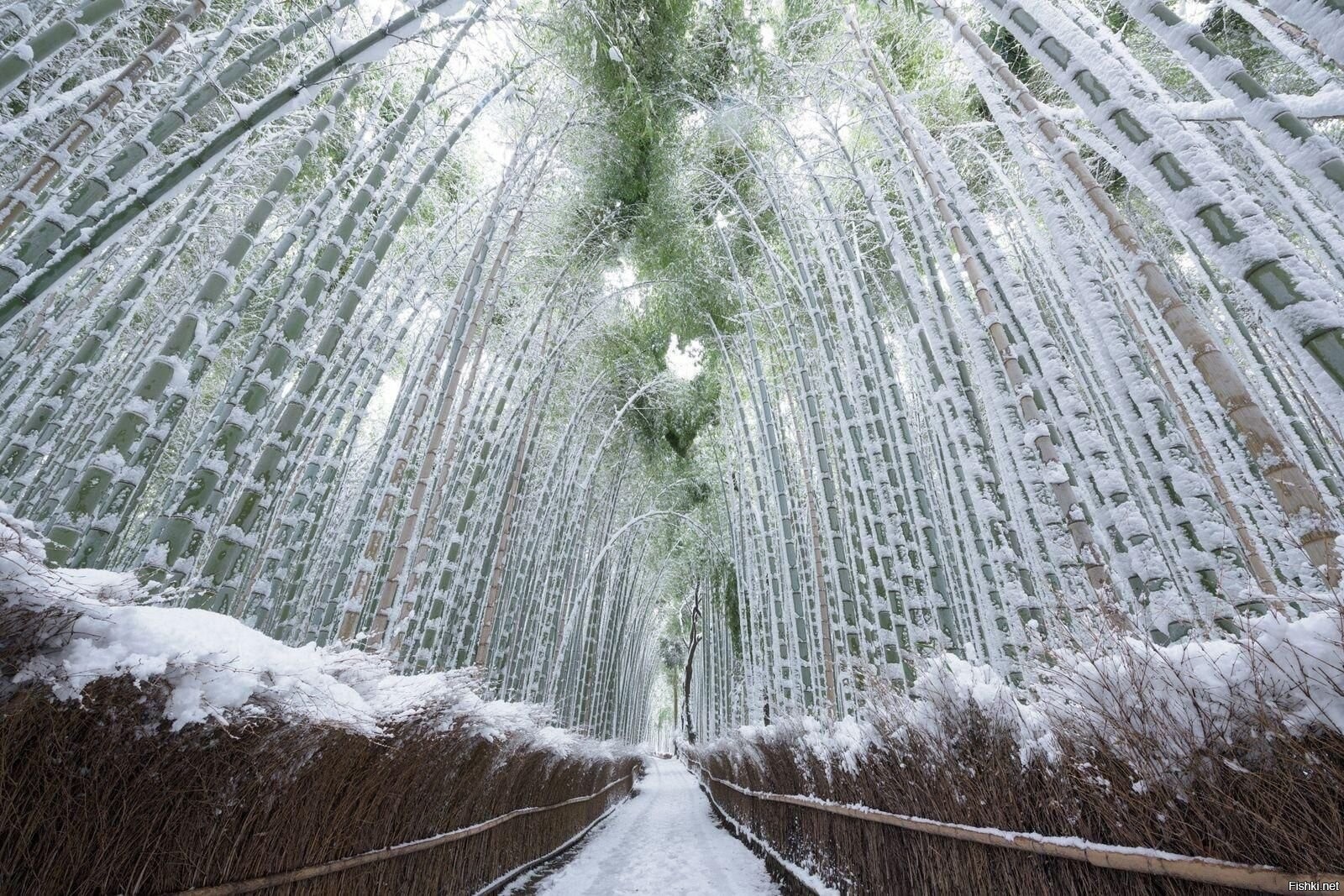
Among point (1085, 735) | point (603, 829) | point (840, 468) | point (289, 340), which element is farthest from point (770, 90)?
point (603, 829)

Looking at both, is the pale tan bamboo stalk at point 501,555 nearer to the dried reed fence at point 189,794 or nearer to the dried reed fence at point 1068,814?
the dried reed fence at point 189,794

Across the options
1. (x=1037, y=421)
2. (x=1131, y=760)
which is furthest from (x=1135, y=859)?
(x=1037, y=421)

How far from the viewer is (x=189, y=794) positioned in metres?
1.31

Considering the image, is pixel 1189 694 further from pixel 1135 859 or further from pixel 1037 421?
pixel 1037 421

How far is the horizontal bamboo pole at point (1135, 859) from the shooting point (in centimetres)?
89

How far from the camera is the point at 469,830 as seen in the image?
3.37m

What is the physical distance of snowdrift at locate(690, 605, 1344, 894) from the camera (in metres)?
0.90

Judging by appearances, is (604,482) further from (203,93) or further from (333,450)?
(203,93)

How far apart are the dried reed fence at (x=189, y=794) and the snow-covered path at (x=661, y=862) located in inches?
86.7

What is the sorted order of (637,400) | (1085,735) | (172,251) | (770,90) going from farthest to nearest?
1. (637,400)
2. (770,90)
3. (172,251)
4. (1085,735)

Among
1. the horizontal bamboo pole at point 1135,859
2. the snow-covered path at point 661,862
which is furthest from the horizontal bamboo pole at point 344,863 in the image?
the horizontal bamboo pole at point 1135,859

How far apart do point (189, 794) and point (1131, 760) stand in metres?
1.98

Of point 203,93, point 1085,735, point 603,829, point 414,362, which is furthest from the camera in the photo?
point 603,829

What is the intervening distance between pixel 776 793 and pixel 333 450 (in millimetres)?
4449
